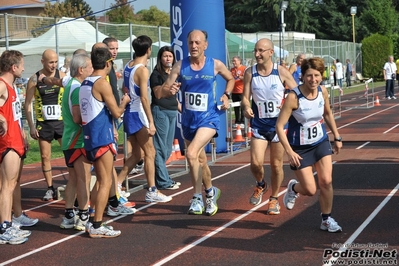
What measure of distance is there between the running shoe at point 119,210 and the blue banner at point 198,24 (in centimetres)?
557

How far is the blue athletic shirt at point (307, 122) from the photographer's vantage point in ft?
26.0

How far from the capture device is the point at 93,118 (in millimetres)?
8148

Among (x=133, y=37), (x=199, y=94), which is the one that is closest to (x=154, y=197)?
(x=199, y=94)

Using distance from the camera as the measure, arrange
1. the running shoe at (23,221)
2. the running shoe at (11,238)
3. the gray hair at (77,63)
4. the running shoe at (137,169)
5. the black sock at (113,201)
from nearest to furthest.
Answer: the running shoe at (11,238)
the gray hair at (77,63)
the running shoe at (23,221)
the black sock at (113,201)
the running shoe at (137,169)

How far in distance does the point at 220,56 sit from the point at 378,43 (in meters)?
48.9

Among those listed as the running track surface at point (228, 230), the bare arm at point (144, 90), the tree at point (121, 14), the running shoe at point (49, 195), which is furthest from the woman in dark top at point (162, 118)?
the tree at point (121, 14)

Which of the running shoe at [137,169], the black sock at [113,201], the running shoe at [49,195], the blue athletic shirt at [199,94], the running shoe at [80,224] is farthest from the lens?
the running shoe at [137,169]

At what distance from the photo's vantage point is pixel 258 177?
9438 millimetres

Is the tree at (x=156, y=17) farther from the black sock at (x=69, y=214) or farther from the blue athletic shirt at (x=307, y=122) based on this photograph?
the blue athletic shirt at (x=307, y=122)

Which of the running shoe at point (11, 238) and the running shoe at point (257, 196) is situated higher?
the running shoe at point (257, 196)

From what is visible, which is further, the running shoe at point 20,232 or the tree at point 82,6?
the tree at point 82,6

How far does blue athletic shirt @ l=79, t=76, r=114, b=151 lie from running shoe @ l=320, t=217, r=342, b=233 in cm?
244

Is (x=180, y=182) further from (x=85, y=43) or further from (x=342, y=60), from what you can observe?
(x=342, y=60)

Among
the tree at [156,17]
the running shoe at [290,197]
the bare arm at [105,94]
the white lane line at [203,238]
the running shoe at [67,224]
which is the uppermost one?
the tree at [156,17]
